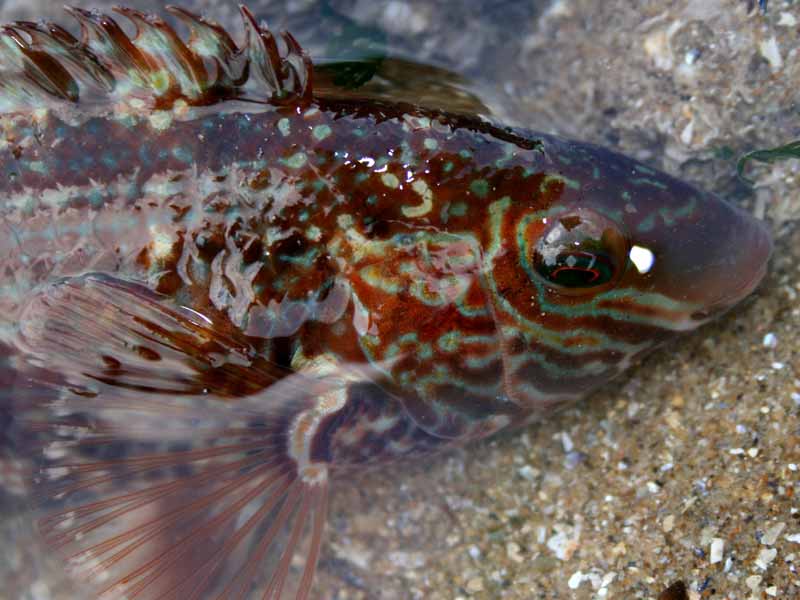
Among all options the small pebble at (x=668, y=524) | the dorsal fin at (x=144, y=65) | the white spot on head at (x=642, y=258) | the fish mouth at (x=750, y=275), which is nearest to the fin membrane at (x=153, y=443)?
the dorsal fin at (x=144, y=65)

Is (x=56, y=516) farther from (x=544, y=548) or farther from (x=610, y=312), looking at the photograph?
(x=610, y=312)

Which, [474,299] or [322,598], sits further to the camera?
[322,598]

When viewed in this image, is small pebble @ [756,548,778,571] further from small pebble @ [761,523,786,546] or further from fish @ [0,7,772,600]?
fish @ [0,7,772,600]

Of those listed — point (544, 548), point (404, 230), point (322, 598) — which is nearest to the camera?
point (404, 230)

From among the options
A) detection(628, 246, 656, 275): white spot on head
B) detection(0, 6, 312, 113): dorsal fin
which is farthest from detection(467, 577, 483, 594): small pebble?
detection(0, 6, 312, 113): dorsal fin

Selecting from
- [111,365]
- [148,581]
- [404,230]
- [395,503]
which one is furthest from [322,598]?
[404,230]

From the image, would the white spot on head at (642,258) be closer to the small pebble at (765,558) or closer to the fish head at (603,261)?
the fish head at (603,261)

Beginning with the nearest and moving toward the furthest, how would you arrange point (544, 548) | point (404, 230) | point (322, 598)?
point (404, 230) < point (544, 548) < point (322, 598)
